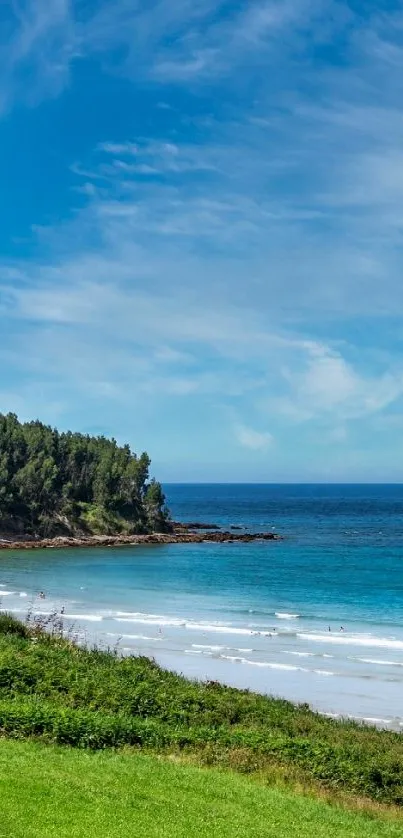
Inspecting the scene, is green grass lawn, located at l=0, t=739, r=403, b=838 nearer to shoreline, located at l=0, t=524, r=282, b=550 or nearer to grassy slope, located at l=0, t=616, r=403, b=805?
grassy slope, located at l=0, t=616, r=403, b=805

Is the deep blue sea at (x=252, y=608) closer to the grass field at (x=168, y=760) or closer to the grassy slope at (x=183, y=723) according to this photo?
the grassy slope at (x=183, y=723)

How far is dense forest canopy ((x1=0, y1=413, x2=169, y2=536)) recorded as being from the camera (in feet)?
309

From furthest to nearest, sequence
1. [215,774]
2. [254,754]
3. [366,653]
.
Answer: [366,653]
[254,754]
[215,774]

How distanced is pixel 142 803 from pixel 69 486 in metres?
89.7

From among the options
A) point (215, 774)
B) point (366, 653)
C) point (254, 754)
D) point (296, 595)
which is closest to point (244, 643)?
point (366, 653)

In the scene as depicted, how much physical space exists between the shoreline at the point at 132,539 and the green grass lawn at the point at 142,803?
70722 millimetres

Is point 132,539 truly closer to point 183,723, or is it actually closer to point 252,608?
point 252,608

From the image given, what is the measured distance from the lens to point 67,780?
12023mm

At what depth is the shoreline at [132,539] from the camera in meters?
84.1

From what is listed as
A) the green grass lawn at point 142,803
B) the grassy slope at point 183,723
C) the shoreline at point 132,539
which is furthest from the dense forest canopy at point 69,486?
the green grass lawn at point 142,803

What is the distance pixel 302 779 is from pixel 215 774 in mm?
2229

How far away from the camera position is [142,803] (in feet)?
37.8

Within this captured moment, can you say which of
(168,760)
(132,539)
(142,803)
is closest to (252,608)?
(168,760)

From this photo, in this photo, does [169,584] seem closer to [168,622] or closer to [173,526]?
[168,622]
